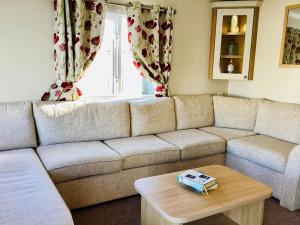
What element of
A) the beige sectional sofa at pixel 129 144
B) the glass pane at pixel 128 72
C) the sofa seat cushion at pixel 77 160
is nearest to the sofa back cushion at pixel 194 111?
the beige sectional sofa at pixel 129 144

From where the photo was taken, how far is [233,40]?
12.0ft

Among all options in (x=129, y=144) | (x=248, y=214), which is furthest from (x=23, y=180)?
(x=248, y=214)

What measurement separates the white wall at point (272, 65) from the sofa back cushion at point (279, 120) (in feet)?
0.68

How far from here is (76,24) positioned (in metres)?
2.77

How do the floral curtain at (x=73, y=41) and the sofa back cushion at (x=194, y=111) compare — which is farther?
the sofa back cushion at (x=194, y=111)

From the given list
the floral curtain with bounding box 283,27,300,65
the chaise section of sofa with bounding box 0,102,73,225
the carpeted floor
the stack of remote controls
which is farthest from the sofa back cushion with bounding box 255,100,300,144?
the chaise section of sofa with bounding box 0,102,73,225

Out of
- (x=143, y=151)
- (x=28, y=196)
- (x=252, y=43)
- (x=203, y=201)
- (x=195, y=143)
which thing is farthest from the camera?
(x=252, y=43)

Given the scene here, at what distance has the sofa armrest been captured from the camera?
2.43 m

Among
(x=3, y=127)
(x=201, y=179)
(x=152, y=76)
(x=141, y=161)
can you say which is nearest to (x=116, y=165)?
(x=141, y=161)

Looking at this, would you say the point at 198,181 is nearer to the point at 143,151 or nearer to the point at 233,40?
the point at 143,151

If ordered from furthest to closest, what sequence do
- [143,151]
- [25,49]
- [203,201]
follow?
[25,49] → [143,151] → [203,201]

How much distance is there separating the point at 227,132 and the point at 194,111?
462 mm

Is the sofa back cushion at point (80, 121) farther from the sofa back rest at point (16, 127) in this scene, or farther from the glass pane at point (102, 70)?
the glass pane at point (102, 70)

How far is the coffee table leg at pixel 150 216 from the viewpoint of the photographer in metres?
1.83
